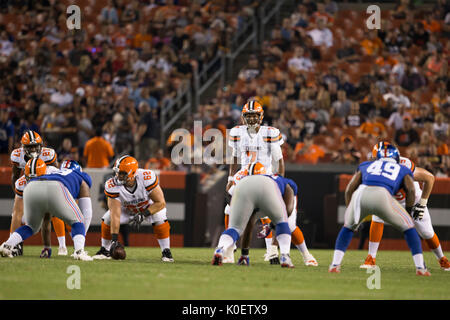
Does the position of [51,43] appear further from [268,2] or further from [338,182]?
[338,182]

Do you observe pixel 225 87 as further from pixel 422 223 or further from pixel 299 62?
pixel 422 223

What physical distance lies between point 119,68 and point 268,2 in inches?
193

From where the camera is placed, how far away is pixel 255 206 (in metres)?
9.23

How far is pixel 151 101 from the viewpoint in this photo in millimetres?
20000

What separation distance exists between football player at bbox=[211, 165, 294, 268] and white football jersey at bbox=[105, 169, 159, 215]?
164 centimetres

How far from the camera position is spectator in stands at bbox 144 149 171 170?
1681cm

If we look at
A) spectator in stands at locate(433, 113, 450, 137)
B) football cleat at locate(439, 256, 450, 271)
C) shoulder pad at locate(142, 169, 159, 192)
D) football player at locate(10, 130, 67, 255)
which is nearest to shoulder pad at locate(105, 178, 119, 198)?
shoulder pad at locate(142, 169, 159, 192)

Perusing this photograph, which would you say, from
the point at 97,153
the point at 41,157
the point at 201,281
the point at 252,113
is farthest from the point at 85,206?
the point at 97,153

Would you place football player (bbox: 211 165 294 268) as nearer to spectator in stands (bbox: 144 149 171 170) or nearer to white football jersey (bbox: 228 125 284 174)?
white football jersey (bbox: 228 125 284 174)

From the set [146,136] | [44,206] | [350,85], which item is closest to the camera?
[44,206]

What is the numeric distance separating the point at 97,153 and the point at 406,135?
6735mm
